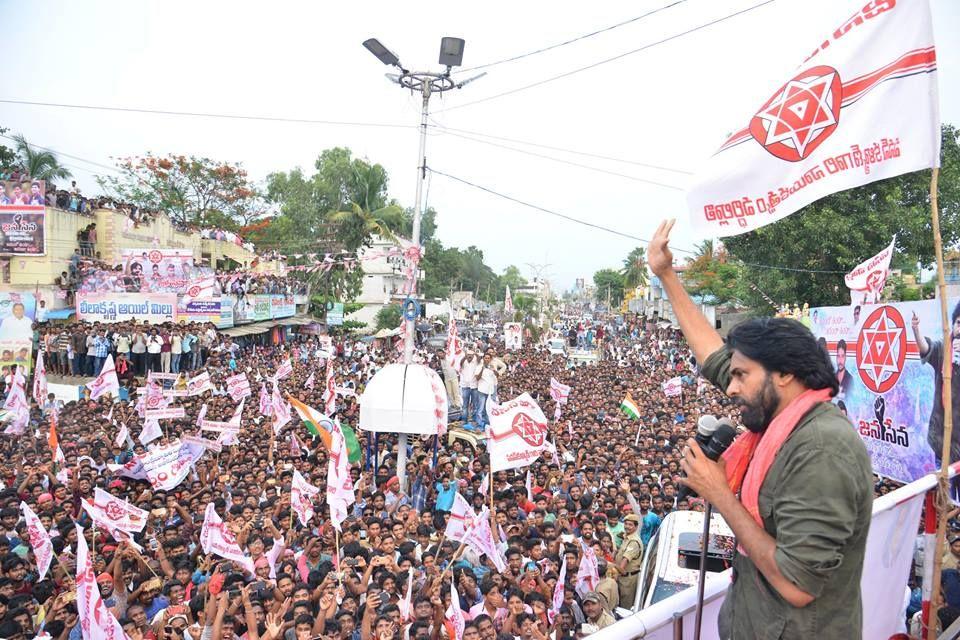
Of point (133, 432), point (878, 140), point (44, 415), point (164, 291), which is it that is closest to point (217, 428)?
point (133, 432)

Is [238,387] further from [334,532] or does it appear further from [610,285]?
[610,285]

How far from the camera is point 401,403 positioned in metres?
10.3

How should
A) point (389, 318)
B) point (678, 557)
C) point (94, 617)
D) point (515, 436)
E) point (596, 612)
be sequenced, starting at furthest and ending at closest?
point (389, 318) < point (515, 436) < point (678, 557) < point (596, 612) < point (94, 617)

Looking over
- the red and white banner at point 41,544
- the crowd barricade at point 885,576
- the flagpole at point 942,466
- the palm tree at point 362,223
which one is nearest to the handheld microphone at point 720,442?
the crowd barricade at point 885,576

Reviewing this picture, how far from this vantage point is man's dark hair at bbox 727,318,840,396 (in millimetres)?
1798

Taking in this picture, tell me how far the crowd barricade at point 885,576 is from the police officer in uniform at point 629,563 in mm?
3936

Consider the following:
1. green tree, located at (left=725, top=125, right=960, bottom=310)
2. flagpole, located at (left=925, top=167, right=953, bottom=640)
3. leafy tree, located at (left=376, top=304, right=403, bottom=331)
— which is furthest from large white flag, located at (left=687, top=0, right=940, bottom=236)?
leafy tree, located at (left=376, top=304, right=403, bottom=331)

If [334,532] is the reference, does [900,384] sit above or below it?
above

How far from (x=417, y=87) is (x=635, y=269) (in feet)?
268

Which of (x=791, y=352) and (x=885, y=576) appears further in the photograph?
(x=885, y=576)

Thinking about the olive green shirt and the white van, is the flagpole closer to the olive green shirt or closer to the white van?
the olive green shirt

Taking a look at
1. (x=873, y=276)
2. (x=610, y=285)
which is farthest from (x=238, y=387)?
(x=610, y=285)

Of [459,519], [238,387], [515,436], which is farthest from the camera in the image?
[238,387]

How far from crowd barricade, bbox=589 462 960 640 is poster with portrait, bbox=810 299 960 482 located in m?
2.09
